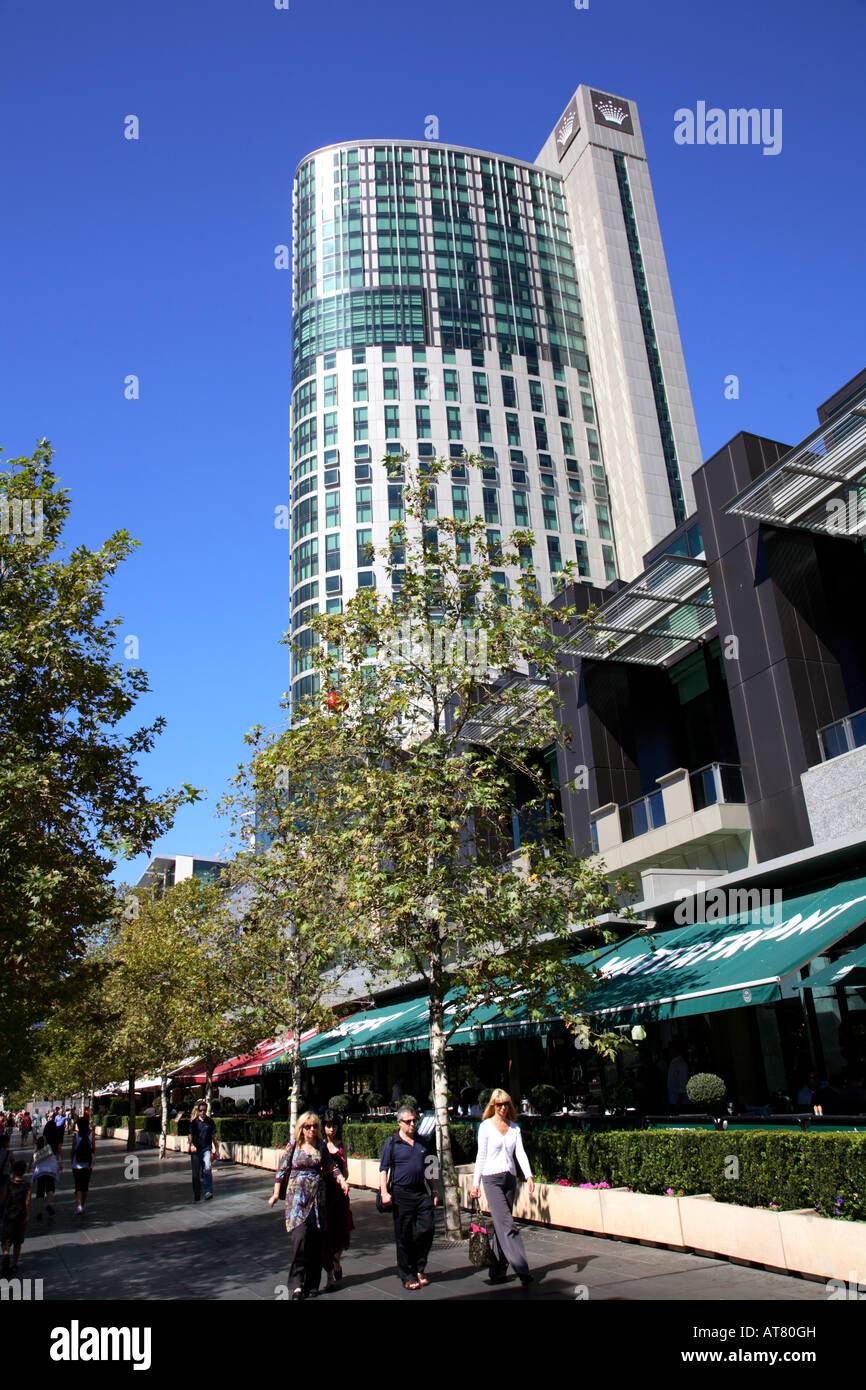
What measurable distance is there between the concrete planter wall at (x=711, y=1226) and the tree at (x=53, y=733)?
7.29 m

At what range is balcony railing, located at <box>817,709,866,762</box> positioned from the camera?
14922mm

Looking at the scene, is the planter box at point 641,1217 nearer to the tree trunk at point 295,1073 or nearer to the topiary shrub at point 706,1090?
the topiary shrub at point 706,1090

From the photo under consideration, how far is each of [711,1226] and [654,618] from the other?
14117 millimetres

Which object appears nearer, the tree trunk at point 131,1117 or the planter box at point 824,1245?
the planter box at point 824,1245

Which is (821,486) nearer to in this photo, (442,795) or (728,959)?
(728,959)

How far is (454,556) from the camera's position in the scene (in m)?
15.8

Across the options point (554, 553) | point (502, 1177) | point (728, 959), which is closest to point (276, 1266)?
point (502, 1177)

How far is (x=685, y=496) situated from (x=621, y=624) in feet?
236

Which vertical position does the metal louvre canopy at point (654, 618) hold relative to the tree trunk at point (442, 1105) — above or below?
above

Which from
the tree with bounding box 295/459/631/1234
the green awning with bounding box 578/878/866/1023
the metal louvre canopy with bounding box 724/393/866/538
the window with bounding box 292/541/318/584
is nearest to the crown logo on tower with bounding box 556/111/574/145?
the window with bounding box 292/541/318/584

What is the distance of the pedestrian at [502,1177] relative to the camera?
8.33 meters

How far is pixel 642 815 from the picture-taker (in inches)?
802

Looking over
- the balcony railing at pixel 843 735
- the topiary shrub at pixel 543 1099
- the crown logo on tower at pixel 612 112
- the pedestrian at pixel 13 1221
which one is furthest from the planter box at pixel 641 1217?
the crown logo on tower at pixel 612 112
